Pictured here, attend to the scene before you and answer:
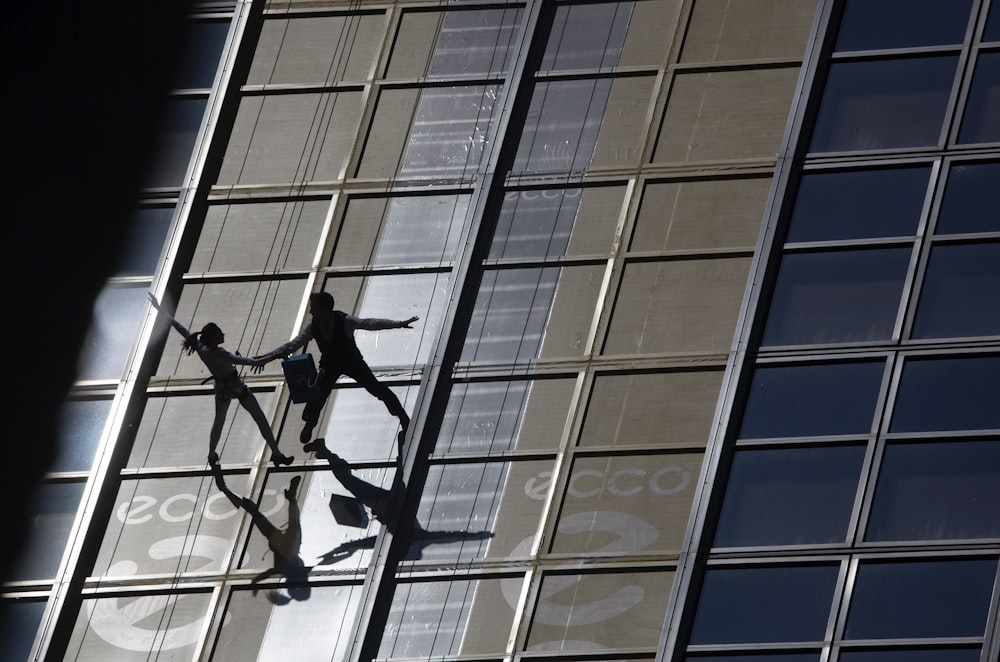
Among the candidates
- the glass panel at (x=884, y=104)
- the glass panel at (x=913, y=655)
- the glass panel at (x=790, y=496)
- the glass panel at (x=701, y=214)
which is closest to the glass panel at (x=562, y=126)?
the glass panel at (x=701, y=214)

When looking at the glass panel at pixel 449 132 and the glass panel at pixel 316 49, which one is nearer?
the glass panel at pixel 449 132

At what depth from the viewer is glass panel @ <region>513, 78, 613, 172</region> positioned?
22.0 m

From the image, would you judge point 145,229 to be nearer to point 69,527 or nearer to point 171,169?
point 171,169

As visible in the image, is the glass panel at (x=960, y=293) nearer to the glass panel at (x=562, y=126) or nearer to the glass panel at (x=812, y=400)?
the glass panel at (x=812, y=400)

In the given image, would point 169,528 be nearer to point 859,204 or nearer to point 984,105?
point 859,204

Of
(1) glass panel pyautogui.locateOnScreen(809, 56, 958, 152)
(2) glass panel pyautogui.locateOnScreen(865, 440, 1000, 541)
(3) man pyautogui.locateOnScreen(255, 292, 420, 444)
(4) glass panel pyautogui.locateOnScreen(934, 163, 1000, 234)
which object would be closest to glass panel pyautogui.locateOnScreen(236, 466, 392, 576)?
(3) man pyautogui.locateOnScreen(255, 292, 420, 444)

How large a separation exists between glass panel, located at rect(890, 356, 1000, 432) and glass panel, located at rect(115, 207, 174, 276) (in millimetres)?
9990

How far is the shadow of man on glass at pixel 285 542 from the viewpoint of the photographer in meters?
19.5

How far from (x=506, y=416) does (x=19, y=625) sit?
638 cm

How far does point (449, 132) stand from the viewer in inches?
886

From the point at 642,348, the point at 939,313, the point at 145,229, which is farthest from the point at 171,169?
the point at 939,313

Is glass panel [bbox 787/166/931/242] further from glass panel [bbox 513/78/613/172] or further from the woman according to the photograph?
the woman

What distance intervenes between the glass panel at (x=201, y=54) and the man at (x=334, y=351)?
5.38 m

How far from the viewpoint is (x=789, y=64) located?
2159 centimetres
